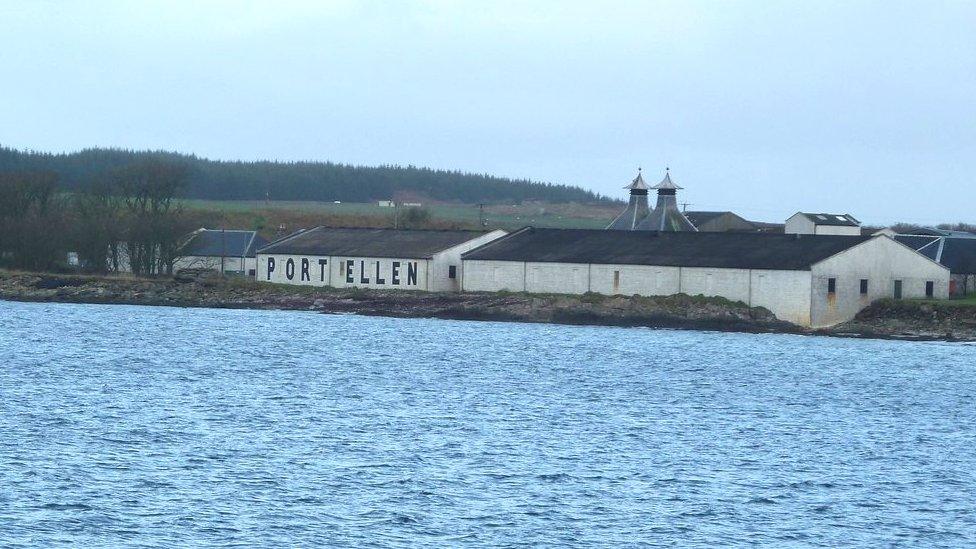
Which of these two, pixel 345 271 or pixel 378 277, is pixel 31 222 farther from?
pixel 378 277

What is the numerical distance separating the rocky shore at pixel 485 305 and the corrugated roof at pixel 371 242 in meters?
2.23

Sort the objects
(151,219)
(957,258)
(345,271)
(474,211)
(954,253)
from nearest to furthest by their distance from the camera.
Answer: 1. (957,258)
2. (954,253)
3. (345,271)
4. (151,219)
5. (474,211)

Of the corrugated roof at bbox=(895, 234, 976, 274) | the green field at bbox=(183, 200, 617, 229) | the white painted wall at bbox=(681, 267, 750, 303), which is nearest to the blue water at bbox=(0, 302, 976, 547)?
the white painted wall at bbox=(681, 267, 750, 303)

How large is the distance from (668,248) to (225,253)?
1349 inches

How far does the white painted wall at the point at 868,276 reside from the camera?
63.2 m

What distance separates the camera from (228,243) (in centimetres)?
9625

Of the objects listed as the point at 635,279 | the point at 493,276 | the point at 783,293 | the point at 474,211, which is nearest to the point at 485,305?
the point at 493,276

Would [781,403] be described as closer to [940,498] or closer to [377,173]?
[940,498]

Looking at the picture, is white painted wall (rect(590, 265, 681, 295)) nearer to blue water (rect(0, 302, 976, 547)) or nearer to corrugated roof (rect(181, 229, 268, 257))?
blue water (rect(0, 302, 976, 547))

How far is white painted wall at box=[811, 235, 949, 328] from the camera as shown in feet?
207

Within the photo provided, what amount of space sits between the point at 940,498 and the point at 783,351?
103ft

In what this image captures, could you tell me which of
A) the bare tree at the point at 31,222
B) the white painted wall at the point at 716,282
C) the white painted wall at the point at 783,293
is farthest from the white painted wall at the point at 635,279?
the bare tree at the point at 31,222

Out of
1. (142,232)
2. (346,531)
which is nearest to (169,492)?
(346,531)

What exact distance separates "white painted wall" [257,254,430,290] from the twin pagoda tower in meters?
15.1
